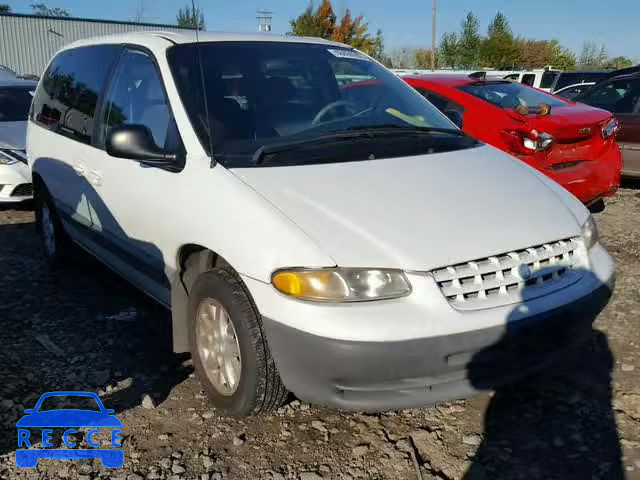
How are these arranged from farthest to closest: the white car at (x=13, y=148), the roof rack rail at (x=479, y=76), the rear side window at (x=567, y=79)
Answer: the rear side window at (x=567, y=79) < the white car at (x=13, y=148) < the roof rack rail at (x=479, y=76)

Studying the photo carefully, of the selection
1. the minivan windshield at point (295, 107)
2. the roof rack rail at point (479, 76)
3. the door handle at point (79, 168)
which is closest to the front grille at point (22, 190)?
the door handle at point (79, 168)

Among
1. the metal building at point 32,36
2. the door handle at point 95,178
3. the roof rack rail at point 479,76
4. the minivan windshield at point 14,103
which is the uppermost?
the metal building at point 32,36

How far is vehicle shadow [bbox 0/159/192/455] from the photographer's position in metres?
3.27

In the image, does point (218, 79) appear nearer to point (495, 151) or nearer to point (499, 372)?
point (495, 151)

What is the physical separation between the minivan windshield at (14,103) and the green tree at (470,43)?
4166cm

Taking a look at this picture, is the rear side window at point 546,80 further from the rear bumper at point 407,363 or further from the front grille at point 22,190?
the rear bumper at point 407,363

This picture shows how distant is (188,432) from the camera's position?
291 cm

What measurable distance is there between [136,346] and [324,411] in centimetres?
132

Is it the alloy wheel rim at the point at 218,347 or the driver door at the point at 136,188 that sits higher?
the driver door at the point at 136,188

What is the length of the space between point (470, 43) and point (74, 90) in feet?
149

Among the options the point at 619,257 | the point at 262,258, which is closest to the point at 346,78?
the point at 262,258

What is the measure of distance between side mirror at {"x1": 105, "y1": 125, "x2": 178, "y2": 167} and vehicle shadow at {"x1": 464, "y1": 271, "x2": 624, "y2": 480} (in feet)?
5.84

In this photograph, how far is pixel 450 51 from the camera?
48.1 m

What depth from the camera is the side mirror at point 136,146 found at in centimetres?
309
